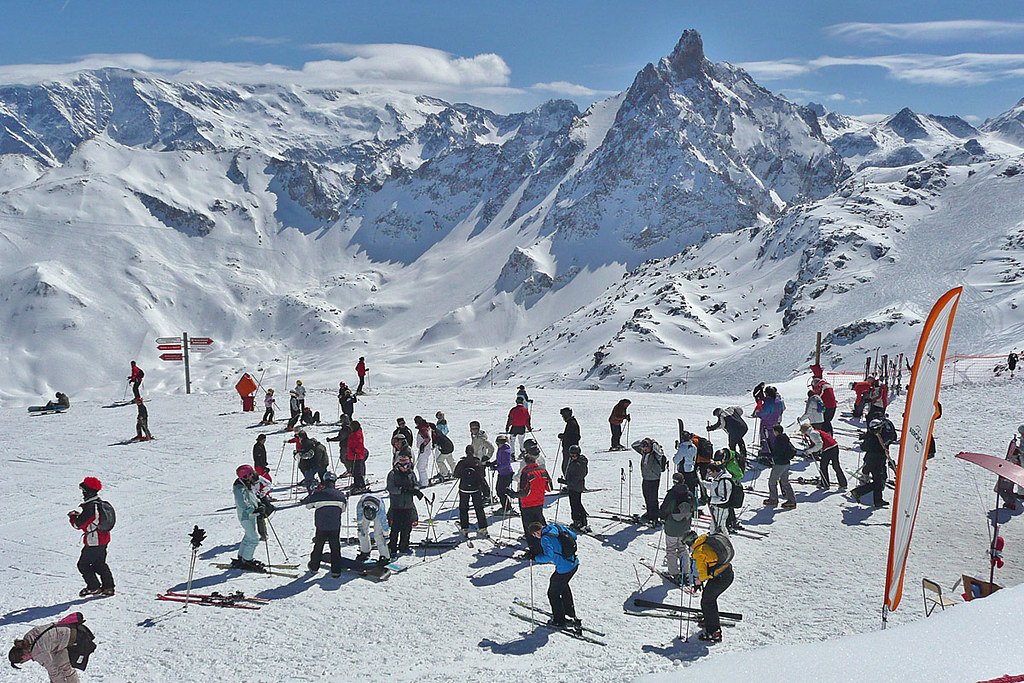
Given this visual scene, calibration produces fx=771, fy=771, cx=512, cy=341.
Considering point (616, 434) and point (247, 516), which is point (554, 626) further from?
point (616, 434)

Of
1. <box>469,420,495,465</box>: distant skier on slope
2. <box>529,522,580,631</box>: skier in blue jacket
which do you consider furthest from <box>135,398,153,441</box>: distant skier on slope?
<box>529,522,580,631</box>: skier in blue jacket

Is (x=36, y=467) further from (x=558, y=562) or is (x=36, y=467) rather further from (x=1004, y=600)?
(x=1004, y=600)

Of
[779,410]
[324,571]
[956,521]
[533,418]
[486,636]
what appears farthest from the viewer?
Answer: [533,418]

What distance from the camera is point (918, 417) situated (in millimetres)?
8953

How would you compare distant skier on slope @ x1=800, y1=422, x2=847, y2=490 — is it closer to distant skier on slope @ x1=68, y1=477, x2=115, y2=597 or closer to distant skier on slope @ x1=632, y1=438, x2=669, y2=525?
distant skier on slope @ x1=632, y1=438, x2=669, y2=525

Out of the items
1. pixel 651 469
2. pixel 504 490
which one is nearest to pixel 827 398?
pixel 651 469

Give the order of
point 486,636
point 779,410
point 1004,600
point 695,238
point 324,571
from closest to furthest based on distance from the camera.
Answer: point 1004,600, point 486,636, point 324,571, point 779,410, point 695,238

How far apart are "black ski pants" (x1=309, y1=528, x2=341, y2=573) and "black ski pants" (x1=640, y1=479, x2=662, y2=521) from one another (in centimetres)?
604

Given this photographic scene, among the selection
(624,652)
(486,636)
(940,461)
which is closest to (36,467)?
(486,636)

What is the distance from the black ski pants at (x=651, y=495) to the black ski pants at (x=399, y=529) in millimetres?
4684

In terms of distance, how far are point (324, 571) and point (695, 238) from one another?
183699 millimetres

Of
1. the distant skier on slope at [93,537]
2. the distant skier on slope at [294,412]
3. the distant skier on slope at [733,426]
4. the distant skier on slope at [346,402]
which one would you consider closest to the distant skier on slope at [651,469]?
the distant skier on slope at [733,426]

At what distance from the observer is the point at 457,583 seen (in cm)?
1248

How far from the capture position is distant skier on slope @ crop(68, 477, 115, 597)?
11805 millimetres
